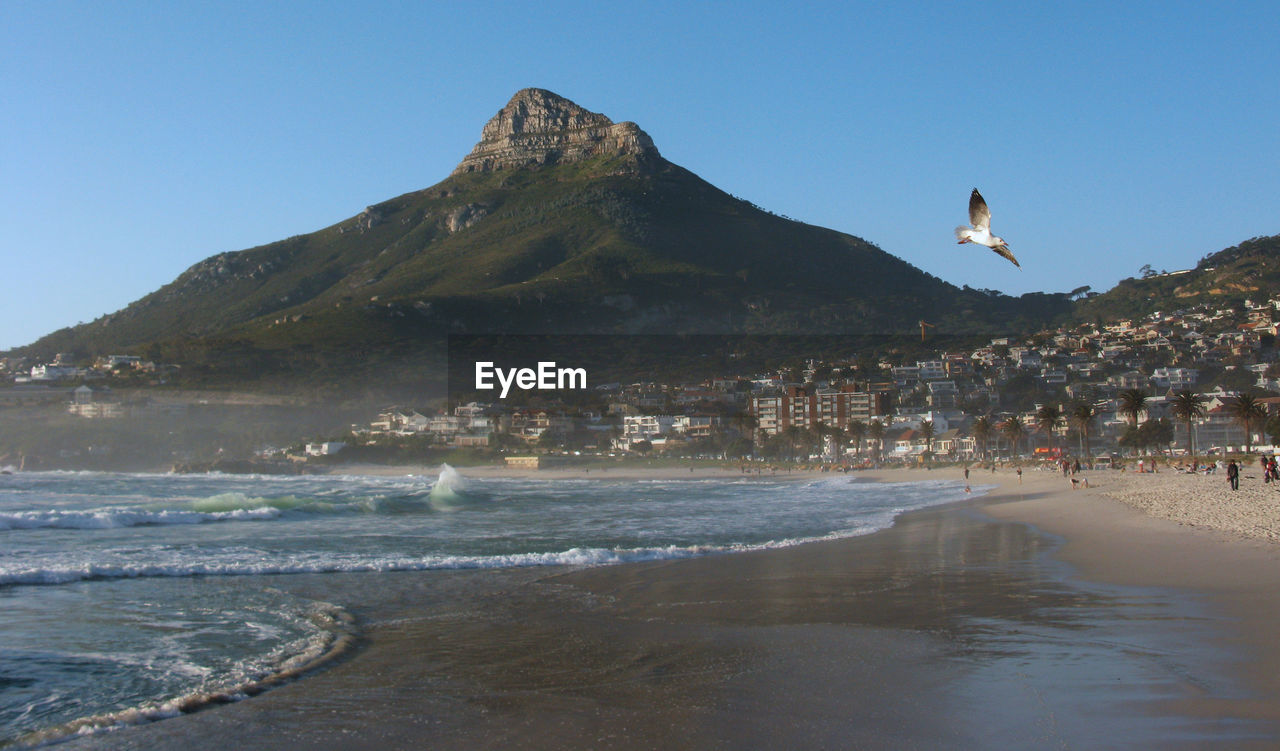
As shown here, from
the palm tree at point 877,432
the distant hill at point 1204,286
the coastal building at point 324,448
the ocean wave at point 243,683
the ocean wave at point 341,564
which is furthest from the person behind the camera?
the distant hill at point 1204,286

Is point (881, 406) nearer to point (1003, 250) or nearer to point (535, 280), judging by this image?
point (535, 280)

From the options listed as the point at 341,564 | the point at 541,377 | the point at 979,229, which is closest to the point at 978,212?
the point at 979,229

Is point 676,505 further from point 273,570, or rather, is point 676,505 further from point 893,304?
point 893,304

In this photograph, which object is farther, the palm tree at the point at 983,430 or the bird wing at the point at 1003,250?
the palm tree at the point at 983,430

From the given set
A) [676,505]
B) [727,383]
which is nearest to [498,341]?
[727,383]

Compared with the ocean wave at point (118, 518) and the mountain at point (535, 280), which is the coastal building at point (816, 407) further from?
the ocean wave at point (118, 518)

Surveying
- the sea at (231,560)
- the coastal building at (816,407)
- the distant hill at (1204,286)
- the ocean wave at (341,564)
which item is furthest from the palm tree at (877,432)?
the ocean wave at (341,564)
